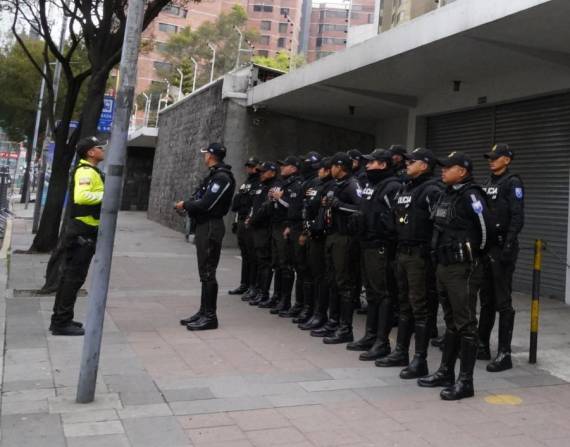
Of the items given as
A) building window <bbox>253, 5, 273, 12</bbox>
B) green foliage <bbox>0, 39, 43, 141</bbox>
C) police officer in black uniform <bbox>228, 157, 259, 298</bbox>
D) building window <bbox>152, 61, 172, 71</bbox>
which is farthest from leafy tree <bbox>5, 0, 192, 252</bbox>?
building window <bbox>253, 5, 273, 12</bbox>

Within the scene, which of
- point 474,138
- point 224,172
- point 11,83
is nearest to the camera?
point 224,172

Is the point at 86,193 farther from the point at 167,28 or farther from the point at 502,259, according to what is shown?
the point at 167,28

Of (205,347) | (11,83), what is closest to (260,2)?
(11,83)

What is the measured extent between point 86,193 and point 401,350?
3540 millimetres

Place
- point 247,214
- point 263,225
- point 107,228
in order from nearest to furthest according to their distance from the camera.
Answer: point 107,228 → point 263,225 → point 247,214

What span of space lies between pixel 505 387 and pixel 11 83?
3331 cm

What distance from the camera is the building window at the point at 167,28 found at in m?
74.0

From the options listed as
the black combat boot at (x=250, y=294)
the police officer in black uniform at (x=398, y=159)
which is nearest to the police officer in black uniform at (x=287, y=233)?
the black combat boot at (x=250, y=294)

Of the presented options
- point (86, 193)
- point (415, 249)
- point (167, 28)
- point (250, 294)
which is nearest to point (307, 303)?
point (250, 294)

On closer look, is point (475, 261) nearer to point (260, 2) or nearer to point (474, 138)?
point (474, 138)

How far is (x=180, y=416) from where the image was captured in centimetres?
418

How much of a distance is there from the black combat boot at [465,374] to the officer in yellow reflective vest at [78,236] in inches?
150

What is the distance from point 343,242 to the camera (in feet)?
20.8

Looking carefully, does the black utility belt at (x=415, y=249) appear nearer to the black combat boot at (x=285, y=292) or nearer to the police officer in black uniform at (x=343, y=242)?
the police officer in black uniform at (x=343, y=242)
